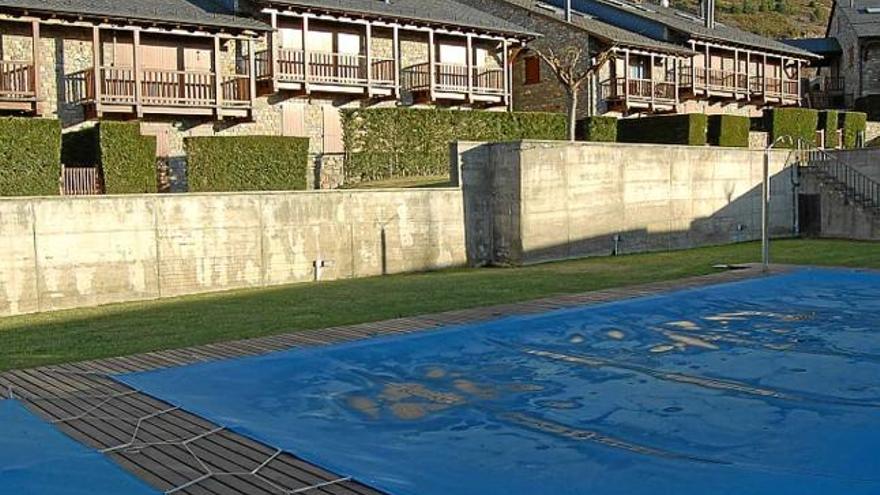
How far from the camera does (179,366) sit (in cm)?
907

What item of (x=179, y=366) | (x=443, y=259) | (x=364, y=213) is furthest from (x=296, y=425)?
(x=443, y=259)

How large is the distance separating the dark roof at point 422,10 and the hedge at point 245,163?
25.6 feet

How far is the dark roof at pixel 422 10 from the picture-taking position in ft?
96.0

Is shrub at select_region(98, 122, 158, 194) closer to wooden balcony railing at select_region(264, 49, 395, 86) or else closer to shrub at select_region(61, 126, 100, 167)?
shrub at select_region(61, 126, 100, 167)

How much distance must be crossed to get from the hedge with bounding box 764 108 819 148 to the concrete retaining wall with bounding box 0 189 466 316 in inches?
889

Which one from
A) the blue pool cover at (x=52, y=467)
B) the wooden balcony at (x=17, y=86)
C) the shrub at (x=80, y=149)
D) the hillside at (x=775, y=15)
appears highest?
the hillside at (x=775, y=15)

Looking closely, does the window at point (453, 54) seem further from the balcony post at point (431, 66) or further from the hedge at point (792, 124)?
the hedge at point (792, 124)

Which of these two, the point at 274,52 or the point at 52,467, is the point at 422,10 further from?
the point at 52,467

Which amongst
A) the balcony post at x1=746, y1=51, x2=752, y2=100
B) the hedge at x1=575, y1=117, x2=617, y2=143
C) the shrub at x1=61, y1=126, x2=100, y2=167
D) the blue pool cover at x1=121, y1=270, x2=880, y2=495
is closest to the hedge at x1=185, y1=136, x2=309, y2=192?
the shrub at x1=61, y1=126, x2=100, y2=167

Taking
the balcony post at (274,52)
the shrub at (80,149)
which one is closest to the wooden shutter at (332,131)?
the balcony post at (274,52)

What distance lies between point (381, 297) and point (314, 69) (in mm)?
16176

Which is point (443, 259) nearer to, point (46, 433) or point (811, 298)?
point (811, 298)

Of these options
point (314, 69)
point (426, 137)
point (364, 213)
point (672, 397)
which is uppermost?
point (314, 69)

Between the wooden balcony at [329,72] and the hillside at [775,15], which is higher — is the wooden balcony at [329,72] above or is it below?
below
